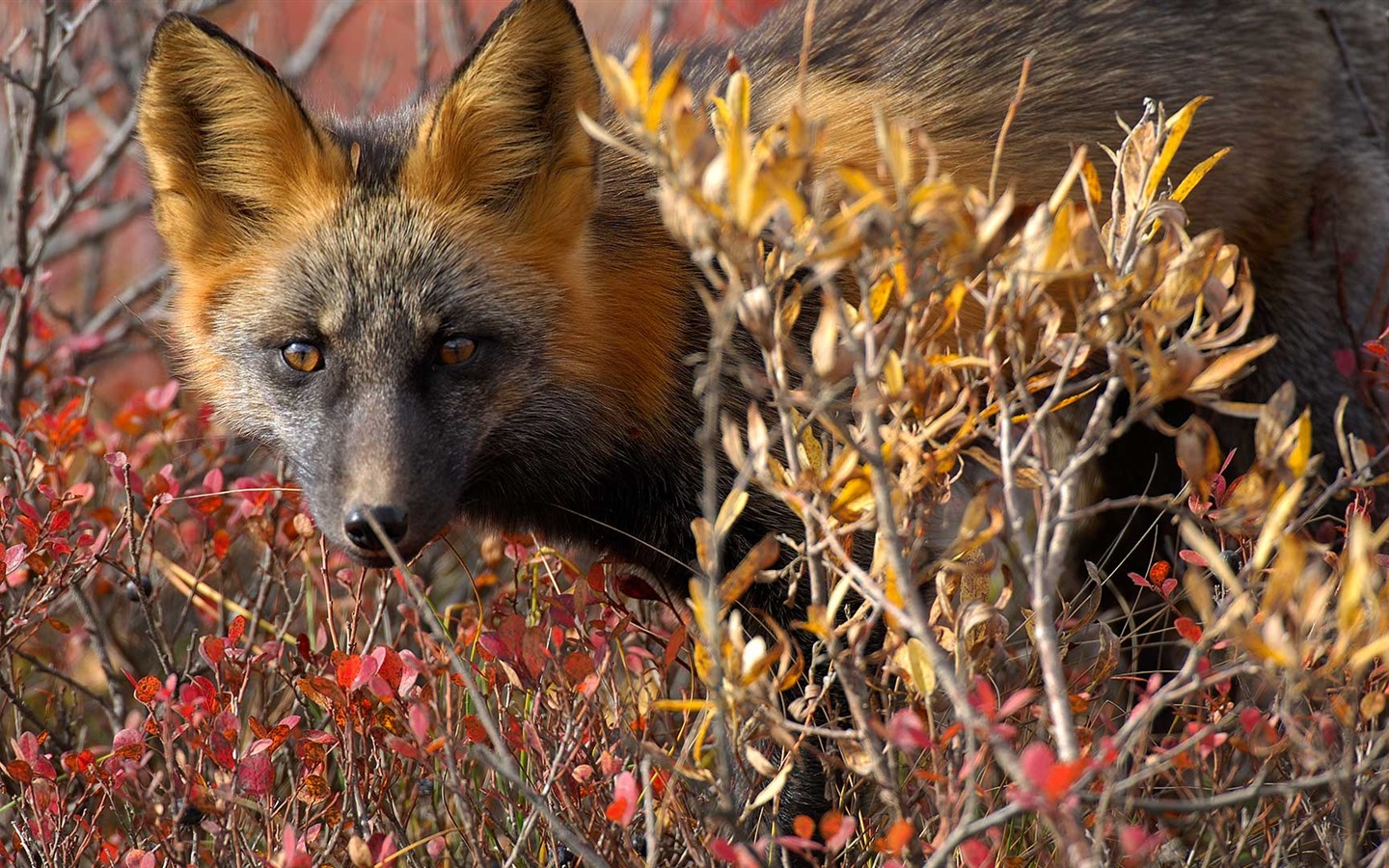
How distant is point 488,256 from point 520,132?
338mm

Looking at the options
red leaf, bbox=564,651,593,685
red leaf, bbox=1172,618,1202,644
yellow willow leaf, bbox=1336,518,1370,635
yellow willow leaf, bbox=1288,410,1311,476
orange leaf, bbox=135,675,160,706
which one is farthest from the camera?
orange leaf, bbox=135,675,160,706

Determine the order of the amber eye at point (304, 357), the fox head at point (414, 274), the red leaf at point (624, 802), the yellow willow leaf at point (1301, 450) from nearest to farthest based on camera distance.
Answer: the yellow willow leaf at point (1301, 450) → the red leaf at point (624, 802) → the fox head at point (414, 274) → the amber eye at point (304, 357)

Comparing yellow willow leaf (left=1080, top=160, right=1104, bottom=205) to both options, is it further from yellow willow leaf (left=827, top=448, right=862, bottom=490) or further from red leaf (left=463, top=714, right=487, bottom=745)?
red leaf (left=463, top=714, right=487, bottom=745)

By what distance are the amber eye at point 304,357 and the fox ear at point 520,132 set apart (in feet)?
1.61

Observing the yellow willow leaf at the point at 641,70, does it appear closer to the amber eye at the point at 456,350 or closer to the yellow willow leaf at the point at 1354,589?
the yellow willow leaf at the point at 1354,589

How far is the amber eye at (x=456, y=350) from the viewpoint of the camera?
3469 mm

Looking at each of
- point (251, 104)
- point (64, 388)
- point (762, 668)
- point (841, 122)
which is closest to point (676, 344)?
point (841, 122)

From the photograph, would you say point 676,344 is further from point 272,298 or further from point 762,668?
point 762,668

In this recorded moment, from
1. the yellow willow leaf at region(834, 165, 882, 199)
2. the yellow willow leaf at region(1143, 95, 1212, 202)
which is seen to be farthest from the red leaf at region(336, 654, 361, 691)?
the yellow willow leaf at region(1143, 95, 1212, 202)

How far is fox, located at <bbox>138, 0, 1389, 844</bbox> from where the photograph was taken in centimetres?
341

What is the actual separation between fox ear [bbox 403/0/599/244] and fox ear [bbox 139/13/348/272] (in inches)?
10.8

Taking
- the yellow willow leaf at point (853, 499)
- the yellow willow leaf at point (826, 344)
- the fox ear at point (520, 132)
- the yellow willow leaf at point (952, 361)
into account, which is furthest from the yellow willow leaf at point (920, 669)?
the fox ear at point (520, 132)

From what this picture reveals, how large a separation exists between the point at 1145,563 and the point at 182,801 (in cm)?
359

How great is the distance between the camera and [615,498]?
3908mm
